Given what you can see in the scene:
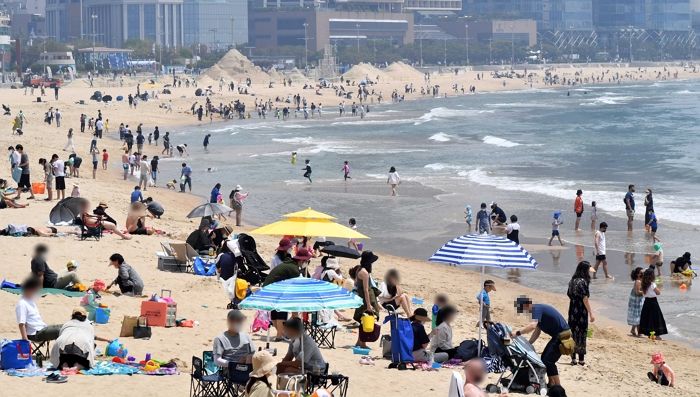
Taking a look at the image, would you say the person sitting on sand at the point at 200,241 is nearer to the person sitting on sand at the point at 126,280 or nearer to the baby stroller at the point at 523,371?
the person sitting on sand at the point at 126,280

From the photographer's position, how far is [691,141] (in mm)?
70688

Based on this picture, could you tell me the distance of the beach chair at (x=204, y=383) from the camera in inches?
499

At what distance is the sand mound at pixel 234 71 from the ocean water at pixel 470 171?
121 feet

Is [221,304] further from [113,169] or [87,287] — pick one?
[113,169]

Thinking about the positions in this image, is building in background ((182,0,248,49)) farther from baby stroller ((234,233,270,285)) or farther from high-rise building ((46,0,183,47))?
baby stroller ((234,233,270,285))

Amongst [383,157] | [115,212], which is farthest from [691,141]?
[115,212]

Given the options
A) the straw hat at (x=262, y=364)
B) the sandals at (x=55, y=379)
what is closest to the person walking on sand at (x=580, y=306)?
the straw hat at (x=262, y=364)

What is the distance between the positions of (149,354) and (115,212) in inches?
568

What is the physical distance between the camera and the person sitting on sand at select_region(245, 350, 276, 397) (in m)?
11.0

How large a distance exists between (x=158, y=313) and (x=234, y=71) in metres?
120

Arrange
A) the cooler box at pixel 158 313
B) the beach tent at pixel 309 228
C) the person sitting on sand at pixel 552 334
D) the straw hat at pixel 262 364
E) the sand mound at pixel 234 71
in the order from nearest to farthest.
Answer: the straw hat at pixel 262 364 < the person sitting on sand at pixel 552 334 < the cooler box at pixel 158 313 < the beach tent at pixel 309 228 < the sand mound at pixel 234 71

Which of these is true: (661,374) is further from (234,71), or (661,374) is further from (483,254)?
(234,71)

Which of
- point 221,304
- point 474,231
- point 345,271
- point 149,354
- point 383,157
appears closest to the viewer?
point 149,354

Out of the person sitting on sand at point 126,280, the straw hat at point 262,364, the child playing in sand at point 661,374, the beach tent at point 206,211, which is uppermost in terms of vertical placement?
the beach tent at point 206,211
